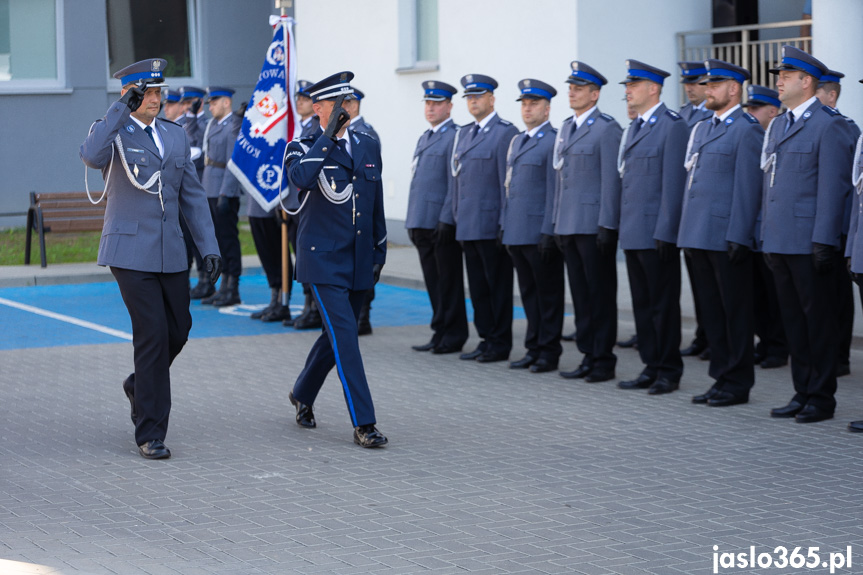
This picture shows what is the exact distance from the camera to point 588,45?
16641 mm

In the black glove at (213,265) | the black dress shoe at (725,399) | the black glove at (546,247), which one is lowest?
the black dress shoe at (725,399)

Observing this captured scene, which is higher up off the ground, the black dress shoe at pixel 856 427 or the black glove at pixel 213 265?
the black glove at pixel 213 265

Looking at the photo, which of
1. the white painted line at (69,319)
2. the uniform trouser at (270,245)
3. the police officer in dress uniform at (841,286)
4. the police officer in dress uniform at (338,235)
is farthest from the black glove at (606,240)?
the white painted line at (69,319)

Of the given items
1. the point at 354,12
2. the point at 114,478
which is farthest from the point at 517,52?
the point at 114,478

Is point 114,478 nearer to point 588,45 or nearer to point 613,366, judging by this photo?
point 613,366

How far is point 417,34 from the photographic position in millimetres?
20219

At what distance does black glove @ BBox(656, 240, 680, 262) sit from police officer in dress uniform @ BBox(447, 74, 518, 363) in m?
1.80

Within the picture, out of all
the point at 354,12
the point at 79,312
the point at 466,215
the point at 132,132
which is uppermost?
the point at 354,12

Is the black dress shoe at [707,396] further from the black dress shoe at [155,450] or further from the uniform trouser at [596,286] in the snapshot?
the black dress shoe at [155,450]

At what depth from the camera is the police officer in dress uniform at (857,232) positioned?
298 inches

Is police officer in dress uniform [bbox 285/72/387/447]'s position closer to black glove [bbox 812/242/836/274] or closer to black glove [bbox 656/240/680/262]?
black glove [bbox 656/240/680/262]

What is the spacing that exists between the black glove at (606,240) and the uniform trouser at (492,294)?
1.28 m

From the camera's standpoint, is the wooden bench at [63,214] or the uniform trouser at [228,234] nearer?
the uniform trouser at [228,234]

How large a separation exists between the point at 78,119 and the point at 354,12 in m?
6.05
